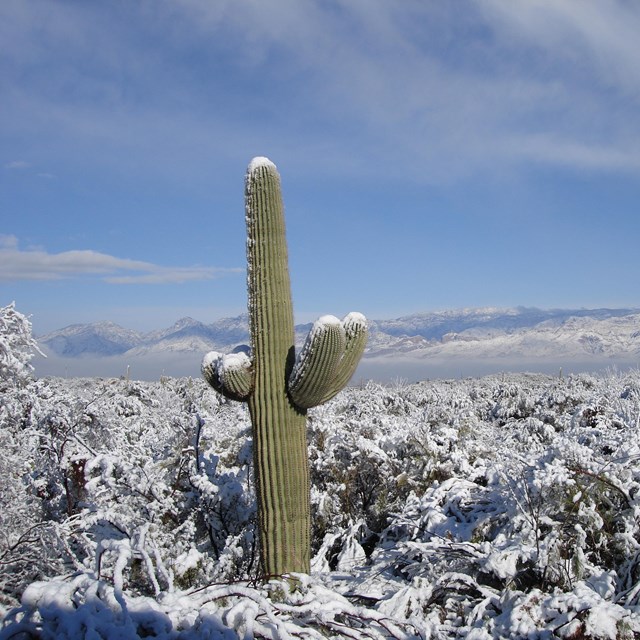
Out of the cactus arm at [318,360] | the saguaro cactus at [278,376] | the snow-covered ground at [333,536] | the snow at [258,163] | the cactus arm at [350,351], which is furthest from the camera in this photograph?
the snow at [258,163]

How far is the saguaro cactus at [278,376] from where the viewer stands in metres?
4.46

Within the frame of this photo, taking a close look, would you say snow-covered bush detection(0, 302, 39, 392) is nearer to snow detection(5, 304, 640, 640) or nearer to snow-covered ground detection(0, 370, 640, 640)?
snow detection(5, 304, 640, 640)

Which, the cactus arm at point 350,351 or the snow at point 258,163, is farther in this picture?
the snow at point 258,163

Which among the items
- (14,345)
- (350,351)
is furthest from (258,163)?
(14,345)

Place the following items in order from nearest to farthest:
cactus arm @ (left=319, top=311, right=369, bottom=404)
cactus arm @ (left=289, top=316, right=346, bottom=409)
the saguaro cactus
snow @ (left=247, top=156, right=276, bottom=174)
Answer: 1. cactus arm @ (left=289, top=316, right=346, bottom=409)
2. the saguaro cactus
3. cactus arm @ (left=319, top=311, right=369, bottom=404)
4. snow @ (left=247, top=156, right=276, bottom=174)

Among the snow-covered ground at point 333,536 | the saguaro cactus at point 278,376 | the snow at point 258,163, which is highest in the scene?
the snow at point 258,163

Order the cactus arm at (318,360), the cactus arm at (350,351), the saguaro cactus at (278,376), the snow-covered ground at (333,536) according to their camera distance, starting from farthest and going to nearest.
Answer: the cactus arm at (350,351) < the saguaro cactus at (278,376) < the cactus arm at (318,360) < the snow-covered ground at (333,536)

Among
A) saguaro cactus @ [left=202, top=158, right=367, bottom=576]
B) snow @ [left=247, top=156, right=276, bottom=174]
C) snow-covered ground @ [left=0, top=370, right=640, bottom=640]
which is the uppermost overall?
snow @ [left=247, top=156, right=276, bottom=174]

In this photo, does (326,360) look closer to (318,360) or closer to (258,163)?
(318,360)

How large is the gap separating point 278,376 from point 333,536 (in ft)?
7.15

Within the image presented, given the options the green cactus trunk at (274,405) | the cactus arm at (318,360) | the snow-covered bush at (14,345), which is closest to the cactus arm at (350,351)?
the cactus arm at (318,360)

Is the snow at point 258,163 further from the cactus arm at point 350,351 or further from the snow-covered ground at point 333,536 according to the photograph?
the snow-covered ground at point 333,536

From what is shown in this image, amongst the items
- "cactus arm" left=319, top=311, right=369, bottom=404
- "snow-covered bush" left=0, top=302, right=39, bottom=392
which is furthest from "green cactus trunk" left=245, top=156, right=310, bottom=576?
"snow-covered bush" left=0, top=302, right=39, bottom=392

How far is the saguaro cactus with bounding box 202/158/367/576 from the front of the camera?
14.6 ft
